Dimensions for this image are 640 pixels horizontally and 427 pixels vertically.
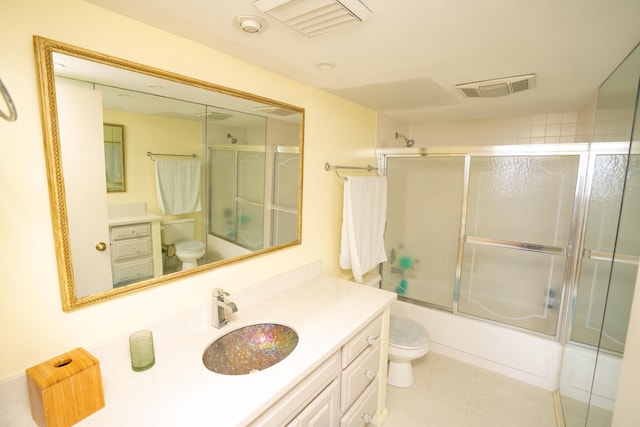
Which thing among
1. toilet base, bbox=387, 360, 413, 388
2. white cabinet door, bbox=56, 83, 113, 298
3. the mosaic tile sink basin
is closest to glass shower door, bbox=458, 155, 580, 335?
toilet base, bbox=387, 360, 413, 388

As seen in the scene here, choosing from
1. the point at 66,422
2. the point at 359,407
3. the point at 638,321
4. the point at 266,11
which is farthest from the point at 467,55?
the point at 66,422

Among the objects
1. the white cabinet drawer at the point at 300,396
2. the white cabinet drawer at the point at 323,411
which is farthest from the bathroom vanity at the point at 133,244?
the white cabinet drawer at the point at 323,411

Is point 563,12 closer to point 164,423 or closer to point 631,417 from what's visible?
point 631,417

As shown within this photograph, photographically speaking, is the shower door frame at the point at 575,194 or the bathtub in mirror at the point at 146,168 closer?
the bathtub in mirror at the point at 146,168

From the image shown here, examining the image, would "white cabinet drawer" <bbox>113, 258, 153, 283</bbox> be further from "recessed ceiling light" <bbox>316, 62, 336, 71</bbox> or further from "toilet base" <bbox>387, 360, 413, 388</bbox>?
"toilet base" <bbox>387, 360, 413, 388</bbox>

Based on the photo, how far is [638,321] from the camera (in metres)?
0.99

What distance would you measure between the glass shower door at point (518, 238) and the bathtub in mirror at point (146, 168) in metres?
1.74

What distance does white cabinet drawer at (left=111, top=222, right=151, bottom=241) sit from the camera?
1.08 meters

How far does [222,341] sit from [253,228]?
56 cm

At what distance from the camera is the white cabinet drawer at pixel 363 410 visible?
143 cm

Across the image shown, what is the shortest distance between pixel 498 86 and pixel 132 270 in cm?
205

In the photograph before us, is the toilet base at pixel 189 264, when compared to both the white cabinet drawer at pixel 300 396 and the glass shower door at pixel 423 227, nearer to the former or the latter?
the white cabinet drawer at pixel 300 396

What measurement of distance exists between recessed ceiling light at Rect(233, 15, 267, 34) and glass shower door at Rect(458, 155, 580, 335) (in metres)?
2.00

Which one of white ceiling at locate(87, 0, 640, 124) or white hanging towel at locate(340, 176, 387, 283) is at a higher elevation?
white ceiling at locate(87, 0, 640, 124)
